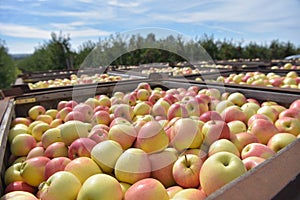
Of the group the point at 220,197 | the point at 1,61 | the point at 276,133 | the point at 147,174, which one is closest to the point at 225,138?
the point at 276,133

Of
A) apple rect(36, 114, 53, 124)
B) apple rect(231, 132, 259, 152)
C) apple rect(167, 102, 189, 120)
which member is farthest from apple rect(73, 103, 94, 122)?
apple rect(231, 132, 259, 152)

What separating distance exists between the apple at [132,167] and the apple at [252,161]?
375mm

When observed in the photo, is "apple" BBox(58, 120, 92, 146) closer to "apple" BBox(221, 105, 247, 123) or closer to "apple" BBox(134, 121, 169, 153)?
"apple" BBox(134, 121, 169, 153)

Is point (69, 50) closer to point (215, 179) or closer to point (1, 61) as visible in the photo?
point (1, 61)

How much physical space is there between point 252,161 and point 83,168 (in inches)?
25.7

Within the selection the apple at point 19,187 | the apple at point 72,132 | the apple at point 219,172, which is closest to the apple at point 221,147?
the apple at point 219,172

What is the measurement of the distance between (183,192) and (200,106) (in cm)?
87

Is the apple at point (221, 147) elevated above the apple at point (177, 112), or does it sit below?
below

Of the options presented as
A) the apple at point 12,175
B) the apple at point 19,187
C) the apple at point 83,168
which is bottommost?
the apple at point 19,187

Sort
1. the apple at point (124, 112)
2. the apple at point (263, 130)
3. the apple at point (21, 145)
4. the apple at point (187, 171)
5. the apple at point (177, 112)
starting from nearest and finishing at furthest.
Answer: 1. the apple at point (187, 171)
2. the apple at point (263, 130)
3. the apple at point (21, 145)
4. the apple at point (177, 112)
5. the apple at point (124, 112)

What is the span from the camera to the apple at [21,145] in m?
1.29

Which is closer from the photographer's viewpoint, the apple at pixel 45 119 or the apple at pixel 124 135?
the apple at pixel 124 135

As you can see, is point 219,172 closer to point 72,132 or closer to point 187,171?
point 187,171

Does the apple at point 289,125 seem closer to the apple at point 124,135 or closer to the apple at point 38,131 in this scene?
the apple at point 124,135
